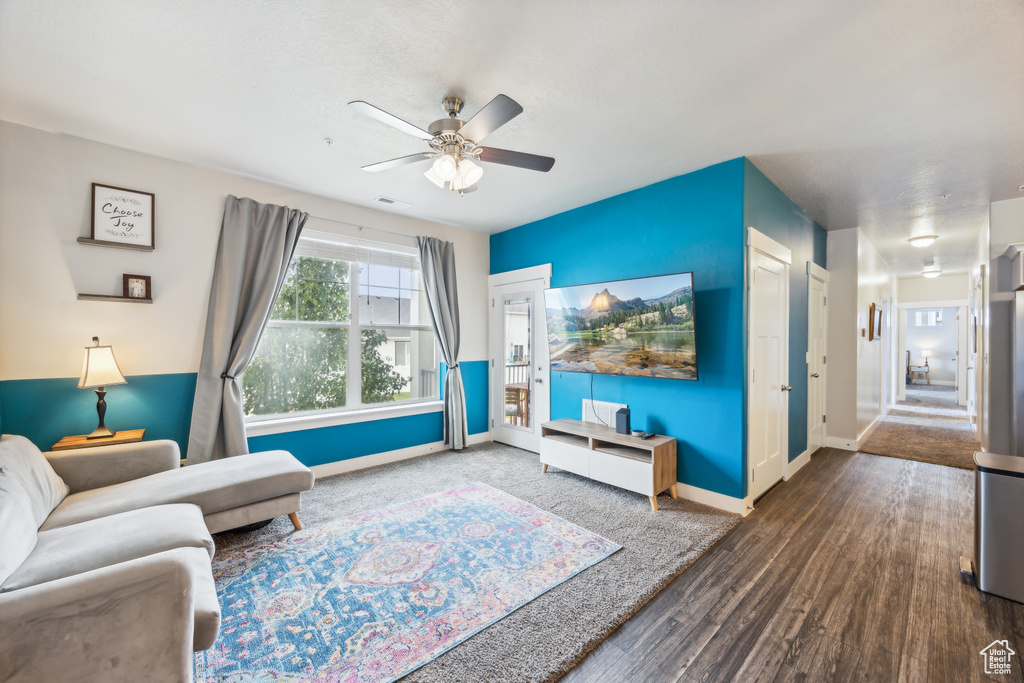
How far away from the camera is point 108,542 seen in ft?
5.39

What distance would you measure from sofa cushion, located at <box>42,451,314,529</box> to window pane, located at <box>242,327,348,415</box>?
0.84 m

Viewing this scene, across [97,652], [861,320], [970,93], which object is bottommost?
[97,652]

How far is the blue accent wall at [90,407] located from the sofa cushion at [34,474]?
0.71m

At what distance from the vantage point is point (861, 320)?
4879mm

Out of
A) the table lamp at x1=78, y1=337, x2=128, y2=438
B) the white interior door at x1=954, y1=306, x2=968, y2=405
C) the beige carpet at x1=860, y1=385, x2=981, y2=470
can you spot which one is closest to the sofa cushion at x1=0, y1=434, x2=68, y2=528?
the table lamp at x1=78, y1=337, x2=128, y2=438

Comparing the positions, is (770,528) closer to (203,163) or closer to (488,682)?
(488,682)

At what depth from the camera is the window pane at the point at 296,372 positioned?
3559mm

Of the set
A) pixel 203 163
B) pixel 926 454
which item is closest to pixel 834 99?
pixel 203 163

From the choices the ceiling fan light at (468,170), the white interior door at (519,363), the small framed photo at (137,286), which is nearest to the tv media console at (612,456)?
the white interior door at (519,363)

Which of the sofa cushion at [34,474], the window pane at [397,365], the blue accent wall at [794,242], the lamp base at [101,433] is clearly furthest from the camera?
the window pane at [397,365]

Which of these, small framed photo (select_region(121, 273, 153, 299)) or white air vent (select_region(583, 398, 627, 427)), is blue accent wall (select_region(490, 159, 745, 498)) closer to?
white air vent (select_region(583, 398, 627, 427))

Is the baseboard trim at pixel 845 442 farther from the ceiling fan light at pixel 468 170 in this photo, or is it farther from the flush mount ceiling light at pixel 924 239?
the ceiling fan light at pixel 468 170

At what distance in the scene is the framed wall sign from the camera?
9.07 feet

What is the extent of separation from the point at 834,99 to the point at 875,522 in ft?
9.43
